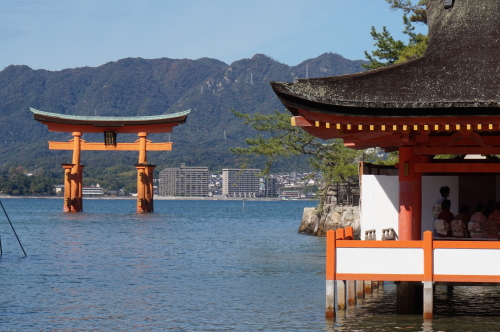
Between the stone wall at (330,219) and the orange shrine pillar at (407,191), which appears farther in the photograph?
the stone wall at (330,219)

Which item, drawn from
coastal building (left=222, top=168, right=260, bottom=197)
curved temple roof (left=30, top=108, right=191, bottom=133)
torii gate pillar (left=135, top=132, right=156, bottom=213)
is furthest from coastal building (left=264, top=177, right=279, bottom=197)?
curved temple roof (left=30, top=108, right=191, bottom=133)

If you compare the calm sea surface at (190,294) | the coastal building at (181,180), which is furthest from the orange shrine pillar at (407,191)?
the coastal building at (181,180)

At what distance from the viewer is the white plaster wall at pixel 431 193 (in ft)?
46.0

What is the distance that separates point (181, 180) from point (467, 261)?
555 feet

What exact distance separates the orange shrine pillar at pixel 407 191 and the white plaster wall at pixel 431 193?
91.0 inches

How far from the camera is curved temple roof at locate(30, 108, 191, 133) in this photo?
49594 millimetres

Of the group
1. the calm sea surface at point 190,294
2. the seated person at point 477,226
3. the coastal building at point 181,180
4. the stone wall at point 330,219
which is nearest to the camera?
the calm sea surface at point 190,294

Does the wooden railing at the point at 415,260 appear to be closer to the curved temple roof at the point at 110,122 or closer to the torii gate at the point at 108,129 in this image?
the torii gate at the point at 108,129

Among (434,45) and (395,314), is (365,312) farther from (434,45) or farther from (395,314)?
(434,45)

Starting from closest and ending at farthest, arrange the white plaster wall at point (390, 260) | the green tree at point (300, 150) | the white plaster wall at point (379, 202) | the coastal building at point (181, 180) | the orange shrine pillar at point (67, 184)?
the white plaster wall at point (390, 260) → the white plaster wall at point (379, 202) → the green tree at point (300, 150) → the orange shrine pillar at point (67, 184) → the coastal building at point (181, 180)

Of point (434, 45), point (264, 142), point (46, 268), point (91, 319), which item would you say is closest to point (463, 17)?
point (434, 45)

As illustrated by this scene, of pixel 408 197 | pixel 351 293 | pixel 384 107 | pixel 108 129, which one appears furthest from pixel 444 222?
pixel 108 129

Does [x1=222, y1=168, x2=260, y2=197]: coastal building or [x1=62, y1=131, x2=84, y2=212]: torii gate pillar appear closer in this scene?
[x1=62, y1=131, x2=84, y2=212]: torii gate pillar

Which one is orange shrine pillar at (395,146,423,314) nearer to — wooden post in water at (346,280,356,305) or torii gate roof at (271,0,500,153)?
torii gate roof at (271,0,500,153)
